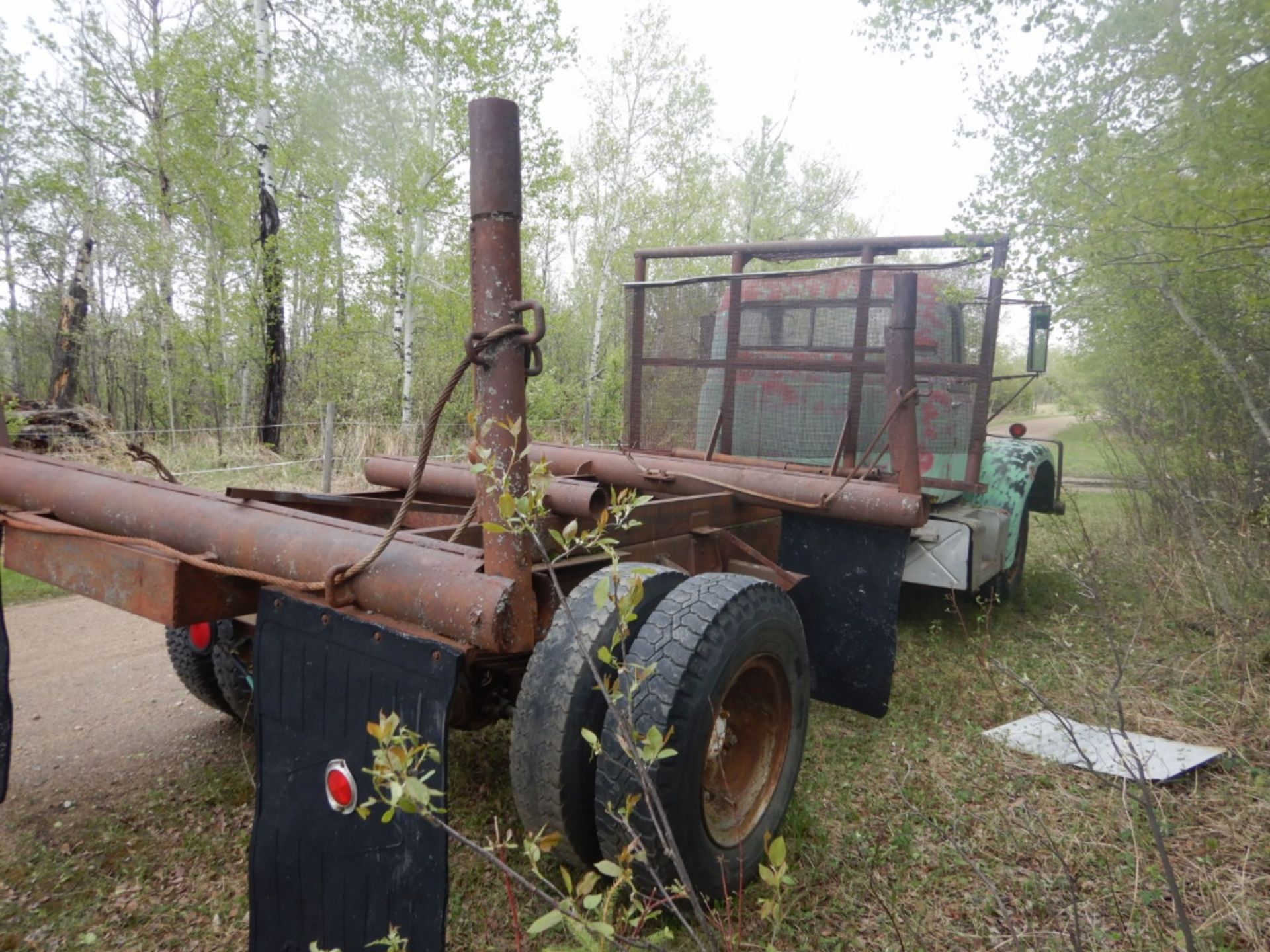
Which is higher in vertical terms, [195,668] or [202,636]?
[202,636]

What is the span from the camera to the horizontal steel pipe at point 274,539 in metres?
1.60

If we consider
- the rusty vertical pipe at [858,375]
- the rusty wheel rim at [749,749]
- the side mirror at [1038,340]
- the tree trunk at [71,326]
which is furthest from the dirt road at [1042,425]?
the rusty wheel rim at [749,749]

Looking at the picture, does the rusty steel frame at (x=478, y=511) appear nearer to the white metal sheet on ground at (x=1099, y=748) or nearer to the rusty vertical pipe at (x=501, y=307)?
the rusty vertical pipe at (x=501, y=307)

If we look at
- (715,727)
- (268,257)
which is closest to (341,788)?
(715,727)

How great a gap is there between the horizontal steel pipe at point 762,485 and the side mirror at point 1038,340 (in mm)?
1598

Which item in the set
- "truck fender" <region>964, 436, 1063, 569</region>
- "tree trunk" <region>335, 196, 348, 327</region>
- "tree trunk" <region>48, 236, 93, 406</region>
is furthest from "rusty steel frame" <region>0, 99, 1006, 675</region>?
"tree trunk" <region>48, 236, 93, 406</region>

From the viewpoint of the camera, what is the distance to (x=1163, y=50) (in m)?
2.92

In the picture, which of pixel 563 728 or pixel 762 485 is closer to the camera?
pixel 563 728

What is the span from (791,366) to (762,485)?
3.48 feet

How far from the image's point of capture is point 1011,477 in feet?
15.7

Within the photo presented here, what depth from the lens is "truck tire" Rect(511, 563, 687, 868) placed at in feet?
5.77

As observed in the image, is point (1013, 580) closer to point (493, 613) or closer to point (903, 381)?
point (903, 381)

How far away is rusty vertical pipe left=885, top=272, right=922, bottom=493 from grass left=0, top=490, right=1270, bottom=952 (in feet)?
2.61

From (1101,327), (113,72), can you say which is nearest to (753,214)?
(113,72)
